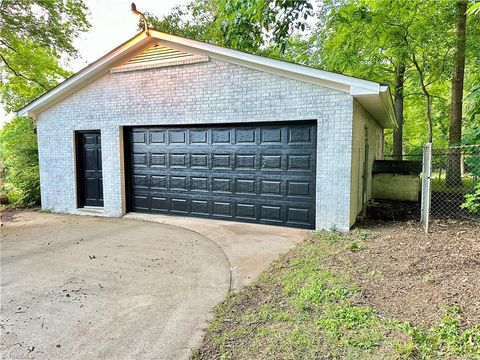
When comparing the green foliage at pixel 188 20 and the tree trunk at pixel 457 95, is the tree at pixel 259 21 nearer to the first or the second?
the tree trunk at pixel 457 95

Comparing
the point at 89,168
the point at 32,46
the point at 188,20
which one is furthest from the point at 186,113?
the point at 188,20

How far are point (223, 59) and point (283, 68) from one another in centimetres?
151

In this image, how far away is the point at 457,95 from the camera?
1110 cm

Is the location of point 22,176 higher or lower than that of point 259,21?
lower

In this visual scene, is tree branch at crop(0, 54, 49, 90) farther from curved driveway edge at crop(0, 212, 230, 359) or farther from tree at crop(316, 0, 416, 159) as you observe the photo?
tree at crop(316, 0, 416, 159)

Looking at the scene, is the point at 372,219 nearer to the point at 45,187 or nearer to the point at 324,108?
the point at 324,108

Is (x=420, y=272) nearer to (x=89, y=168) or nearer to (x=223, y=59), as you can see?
(x=223, y=59)

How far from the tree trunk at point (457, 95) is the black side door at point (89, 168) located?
35.3 feet

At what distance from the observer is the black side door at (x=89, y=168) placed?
346 inches

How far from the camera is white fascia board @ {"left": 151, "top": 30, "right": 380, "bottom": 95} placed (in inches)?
227

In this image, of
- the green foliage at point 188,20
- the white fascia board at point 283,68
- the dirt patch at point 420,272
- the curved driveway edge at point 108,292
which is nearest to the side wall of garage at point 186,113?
the white fascia board at point 283,68

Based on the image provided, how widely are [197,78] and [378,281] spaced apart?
227 inches

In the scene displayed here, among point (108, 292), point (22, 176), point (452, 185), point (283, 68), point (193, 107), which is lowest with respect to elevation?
point (108, 292)

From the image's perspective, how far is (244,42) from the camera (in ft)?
21.3
